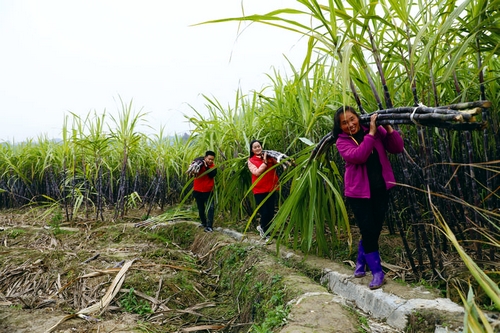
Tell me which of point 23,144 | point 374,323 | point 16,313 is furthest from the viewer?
point 23,144

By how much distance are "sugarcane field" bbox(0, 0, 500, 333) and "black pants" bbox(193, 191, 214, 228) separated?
1.1 inches

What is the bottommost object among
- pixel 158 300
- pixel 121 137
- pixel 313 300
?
pixel 158 300

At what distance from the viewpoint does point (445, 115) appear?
1.39 m

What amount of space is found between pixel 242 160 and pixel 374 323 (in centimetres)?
250

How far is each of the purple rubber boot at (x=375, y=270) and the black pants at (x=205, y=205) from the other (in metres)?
2.54

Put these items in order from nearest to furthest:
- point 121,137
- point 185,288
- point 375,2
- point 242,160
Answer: point 375,2, point 185,288, point 242,160, point 121,137

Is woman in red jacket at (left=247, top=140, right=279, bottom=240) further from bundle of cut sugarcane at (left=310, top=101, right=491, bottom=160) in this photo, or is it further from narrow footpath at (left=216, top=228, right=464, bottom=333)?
bundle of cut sugarcane at (left=310, top=101, right=491, bottom=160)

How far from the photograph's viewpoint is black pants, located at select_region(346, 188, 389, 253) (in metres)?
2.27

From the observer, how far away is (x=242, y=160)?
4.23m

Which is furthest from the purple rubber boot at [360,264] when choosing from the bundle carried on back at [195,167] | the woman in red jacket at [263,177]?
the bundle carried on back at [195,167]

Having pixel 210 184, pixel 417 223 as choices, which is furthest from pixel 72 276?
pixel 417 223

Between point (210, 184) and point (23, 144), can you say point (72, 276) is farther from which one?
point (23, 144)

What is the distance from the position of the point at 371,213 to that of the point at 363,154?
0.42 metres

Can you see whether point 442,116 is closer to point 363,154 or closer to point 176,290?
point 363,154
